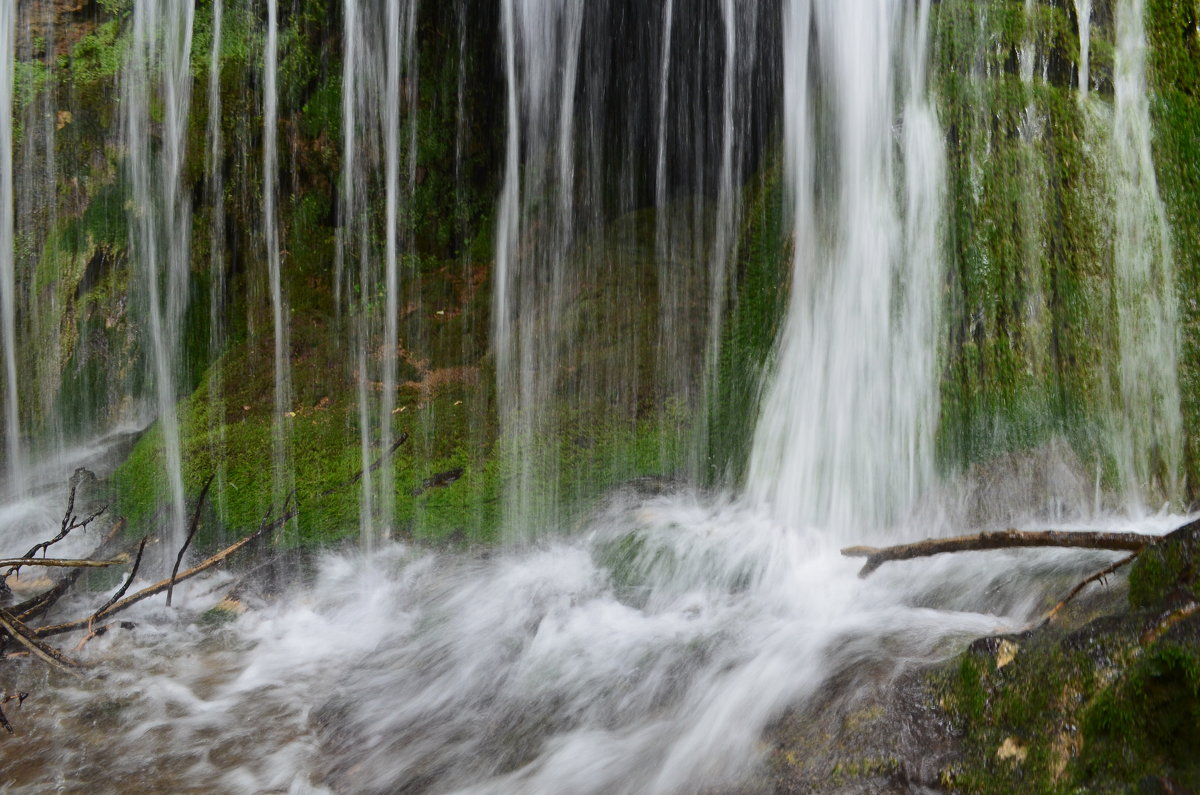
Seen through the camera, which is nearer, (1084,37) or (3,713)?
(3,713)

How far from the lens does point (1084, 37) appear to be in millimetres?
4586

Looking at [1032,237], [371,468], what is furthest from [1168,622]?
[371,468]

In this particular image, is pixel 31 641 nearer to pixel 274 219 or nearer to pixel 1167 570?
pixel 274 219

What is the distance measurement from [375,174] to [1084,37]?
5406mm

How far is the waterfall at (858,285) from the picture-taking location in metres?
4.80

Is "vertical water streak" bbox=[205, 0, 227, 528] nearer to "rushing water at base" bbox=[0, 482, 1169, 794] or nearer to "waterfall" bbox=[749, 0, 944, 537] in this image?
"rushing water at base" bbox=[0, 482, 1169, 794]

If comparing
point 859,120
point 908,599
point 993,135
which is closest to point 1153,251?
point 993,135

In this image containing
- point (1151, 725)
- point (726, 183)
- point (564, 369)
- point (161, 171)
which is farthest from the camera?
point (161, 171)

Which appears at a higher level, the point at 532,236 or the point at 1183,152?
the point at 532,236

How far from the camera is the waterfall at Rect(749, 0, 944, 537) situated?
4805 millimetres

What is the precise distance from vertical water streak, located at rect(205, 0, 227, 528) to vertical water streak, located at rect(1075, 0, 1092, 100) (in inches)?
238

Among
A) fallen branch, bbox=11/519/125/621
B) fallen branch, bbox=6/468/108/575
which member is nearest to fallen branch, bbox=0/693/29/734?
fallen branch, bbox=11/519/125/621

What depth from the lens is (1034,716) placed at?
2420 mm

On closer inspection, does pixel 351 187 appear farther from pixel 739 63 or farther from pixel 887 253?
pixel 887 253
